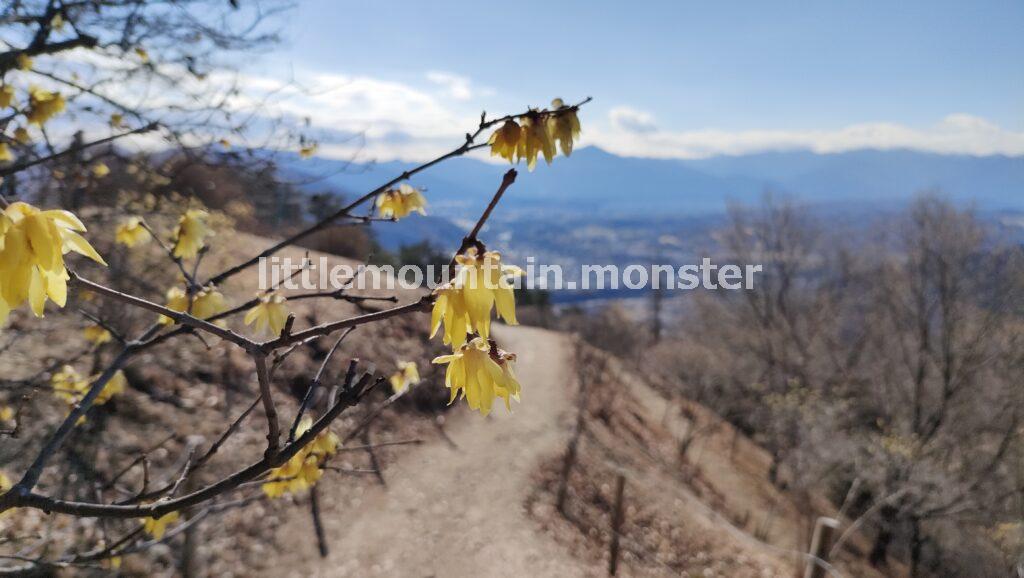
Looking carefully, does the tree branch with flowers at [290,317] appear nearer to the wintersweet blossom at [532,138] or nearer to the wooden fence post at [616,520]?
the wintersweet blossom at [532,138]

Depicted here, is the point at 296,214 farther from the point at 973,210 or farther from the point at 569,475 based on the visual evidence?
the point at 973,210

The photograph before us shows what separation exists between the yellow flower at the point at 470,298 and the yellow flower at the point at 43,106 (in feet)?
8.74

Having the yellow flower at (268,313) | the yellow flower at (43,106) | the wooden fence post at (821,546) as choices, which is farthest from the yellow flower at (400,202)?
the wooden fence post at (821,546)

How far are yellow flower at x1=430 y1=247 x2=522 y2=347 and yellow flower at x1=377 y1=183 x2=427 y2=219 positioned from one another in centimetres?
107

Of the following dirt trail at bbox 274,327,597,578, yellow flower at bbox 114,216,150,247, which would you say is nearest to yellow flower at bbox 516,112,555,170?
yellow flower at bbox 114,216,150,247

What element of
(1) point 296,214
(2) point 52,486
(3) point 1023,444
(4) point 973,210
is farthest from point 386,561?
(1) point 296,214

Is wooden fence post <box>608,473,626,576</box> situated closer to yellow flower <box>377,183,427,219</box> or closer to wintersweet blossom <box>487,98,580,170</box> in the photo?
yellow flower <box>377,183,427,219</box>

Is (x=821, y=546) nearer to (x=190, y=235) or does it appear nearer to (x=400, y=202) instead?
(x=400, y=202)

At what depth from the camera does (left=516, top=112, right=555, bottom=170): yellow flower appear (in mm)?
1270

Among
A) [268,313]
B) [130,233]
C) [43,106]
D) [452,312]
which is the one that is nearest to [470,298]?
[452,312]

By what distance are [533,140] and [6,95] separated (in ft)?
8.52

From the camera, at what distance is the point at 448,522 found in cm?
602

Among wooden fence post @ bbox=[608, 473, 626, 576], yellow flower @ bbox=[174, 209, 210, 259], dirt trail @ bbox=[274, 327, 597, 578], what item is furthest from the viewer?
wooden fence post @ bbox=[608, 473, 626, 576]

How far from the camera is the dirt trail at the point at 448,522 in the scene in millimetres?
5219
